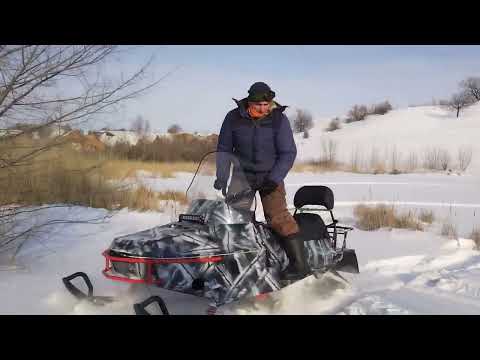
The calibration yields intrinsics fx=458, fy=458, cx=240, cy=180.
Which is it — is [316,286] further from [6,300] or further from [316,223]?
[6,300]

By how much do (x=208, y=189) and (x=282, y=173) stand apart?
2.27 feet

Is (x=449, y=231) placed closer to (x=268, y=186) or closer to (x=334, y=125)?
(x=268, y=186)

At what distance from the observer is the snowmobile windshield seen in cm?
384

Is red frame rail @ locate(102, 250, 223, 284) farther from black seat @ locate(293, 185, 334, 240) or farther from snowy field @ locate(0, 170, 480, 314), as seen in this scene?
black seat @ locate(293, 185, 334, 240)

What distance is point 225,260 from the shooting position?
362 centimetres

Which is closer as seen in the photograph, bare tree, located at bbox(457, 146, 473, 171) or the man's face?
the man's face

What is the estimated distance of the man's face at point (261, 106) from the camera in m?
4.18

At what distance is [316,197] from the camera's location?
16.1ft

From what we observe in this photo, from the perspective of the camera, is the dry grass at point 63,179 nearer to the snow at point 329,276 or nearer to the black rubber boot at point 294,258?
the snow at point 329,276

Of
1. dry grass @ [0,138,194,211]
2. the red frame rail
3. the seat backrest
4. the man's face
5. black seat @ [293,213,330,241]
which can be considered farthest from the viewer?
dry grass @ [0,138,194,211]

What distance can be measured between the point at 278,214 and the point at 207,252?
35.6 inches

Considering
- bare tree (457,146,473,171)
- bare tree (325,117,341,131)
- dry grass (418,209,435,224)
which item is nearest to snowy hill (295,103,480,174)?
bare tree (457,146,473,171)

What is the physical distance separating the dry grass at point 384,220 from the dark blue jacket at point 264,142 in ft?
13.8

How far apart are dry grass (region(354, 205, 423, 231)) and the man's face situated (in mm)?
4480
